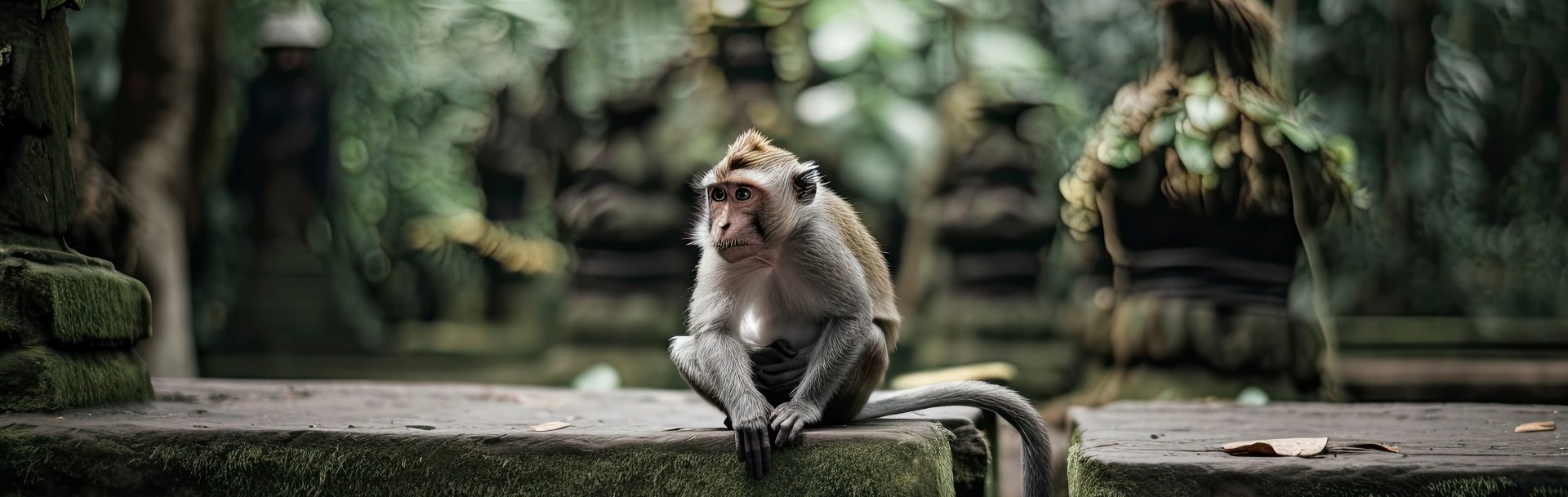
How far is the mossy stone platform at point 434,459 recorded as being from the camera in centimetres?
329

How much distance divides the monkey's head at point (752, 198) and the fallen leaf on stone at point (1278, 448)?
4.85ft

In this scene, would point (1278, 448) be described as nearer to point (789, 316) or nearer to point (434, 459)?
point (789, 316)

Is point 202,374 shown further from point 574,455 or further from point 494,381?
point 574,455

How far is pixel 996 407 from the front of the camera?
154 inches

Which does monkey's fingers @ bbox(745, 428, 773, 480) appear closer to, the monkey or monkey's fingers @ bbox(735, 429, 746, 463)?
monkey's fingers @ bbox(735, 429, 746, 463)

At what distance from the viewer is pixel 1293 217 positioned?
6770 millimetres

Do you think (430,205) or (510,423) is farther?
(430,205)

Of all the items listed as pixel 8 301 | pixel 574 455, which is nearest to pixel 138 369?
pixel 8 301

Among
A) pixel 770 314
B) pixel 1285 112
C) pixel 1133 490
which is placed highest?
pixel 1285 112

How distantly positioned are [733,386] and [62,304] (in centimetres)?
226

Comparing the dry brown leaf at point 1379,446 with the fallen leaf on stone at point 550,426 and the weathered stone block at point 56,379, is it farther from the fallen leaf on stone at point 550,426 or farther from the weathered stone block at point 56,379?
the weathered stone block at point 56,379

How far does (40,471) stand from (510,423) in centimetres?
134

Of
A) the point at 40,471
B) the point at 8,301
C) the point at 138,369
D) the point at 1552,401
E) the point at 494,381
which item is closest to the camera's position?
the point at 40,471

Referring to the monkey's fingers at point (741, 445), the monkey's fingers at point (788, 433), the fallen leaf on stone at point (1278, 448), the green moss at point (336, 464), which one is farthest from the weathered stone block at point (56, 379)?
the fallen leaf on stone at point (1278, 448)
